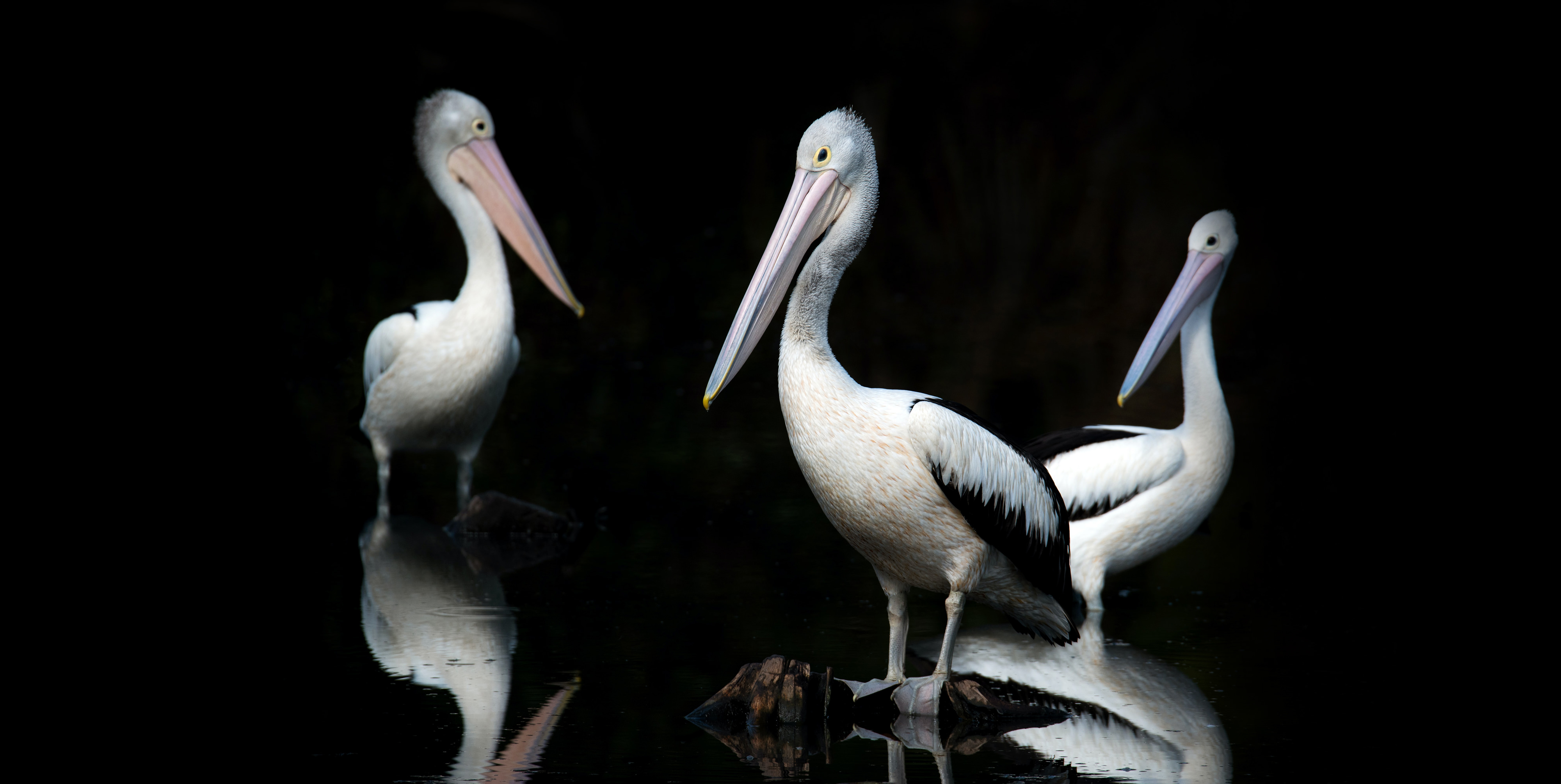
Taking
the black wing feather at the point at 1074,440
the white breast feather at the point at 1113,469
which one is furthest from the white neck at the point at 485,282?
the white breast feather at the point at 1113,469

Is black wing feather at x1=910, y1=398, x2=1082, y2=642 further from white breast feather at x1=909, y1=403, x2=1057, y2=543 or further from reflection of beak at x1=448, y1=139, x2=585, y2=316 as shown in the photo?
reflection of beak at x1=448, y1=139, x2=585, y2=316

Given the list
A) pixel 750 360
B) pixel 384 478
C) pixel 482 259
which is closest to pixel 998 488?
pixel 482 259

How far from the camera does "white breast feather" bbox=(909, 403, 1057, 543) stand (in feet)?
13.3

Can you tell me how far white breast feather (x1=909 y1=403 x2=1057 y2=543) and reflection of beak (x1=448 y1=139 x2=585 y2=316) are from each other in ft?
10.3

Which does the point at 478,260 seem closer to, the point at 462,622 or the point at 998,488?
the point at 462,622

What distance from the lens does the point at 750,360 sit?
11.9 m

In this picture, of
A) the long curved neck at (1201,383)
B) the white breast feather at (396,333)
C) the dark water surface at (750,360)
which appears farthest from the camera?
the white breast feather at (396,333)

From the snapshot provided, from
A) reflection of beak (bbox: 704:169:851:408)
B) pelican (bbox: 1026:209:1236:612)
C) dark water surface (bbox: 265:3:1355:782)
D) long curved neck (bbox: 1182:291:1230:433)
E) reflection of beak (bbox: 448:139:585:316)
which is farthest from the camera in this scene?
reflection of beak (bbox: 448:139:585:316)

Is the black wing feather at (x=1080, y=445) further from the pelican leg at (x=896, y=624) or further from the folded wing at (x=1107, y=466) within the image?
the pelican leg at (x=896, y=624)

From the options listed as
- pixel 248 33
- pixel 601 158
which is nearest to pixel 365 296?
pixel 248 33

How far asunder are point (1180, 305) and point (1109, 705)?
2092 millimetres

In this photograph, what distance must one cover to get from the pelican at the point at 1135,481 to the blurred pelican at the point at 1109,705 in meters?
0.24

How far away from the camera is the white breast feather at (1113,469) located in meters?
5.36

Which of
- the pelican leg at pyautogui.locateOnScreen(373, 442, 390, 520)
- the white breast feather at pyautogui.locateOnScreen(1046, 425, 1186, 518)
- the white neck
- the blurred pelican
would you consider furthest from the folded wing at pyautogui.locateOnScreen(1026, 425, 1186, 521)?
the pelican leg at pyautogui.locateOnScreen(373, 442, 390, 520)
